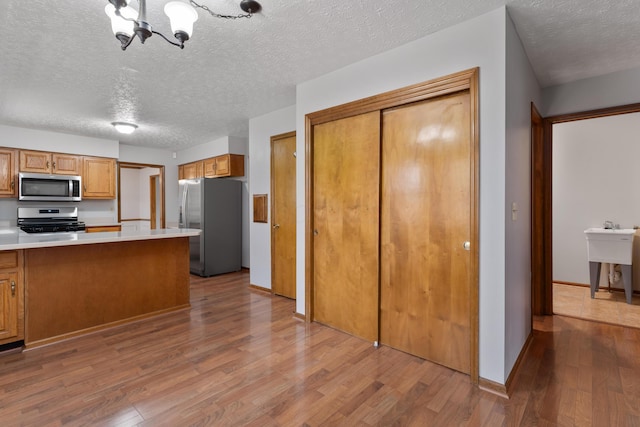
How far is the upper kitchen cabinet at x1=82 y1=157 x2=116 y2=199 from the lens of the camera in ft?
17.5

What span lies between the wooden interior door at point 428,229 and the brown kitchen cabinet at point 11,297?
118 inches

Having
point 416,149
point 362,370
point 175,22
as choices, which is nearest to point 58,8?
point 175,22

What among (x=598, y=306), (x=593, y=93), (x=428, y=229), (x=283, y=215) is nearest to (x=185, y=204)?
(x=283, y=215)

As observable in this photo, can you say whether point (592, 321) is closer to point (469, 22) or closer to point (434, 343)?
point (434, 343)

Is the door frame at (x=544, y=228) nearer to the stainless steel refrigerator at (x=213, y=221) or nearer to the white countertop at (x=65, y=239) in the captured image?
the white countertop at (x=65, y=239)

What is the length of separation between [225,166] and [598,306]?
5.56 meters

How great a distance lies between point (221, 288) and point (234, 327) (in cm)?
159

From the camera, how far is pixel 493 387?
6.53ft

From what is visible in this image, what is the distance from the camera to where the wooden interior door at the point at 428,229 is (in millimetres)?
2186

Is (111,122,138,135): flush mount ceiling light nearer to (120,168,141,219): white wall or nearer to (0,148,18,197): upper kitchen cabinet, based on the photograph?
(0,148,18,197): upper kitchen cabinet

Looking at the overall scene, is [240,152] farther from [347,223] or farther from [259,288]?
[347,223]

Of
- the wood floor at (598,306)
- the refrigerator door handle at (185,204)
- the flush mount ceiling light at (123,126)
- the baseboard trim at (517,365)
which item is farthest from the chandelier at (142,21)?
the wood floor at (598,306)

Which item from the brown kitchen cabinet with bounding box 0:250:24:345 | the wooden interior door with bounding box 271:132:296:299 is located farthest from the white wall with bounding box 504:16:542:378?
the brown kitchen cabinet with bounding box 0:250:24:345

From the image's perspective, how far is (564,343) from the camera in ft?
8.89
